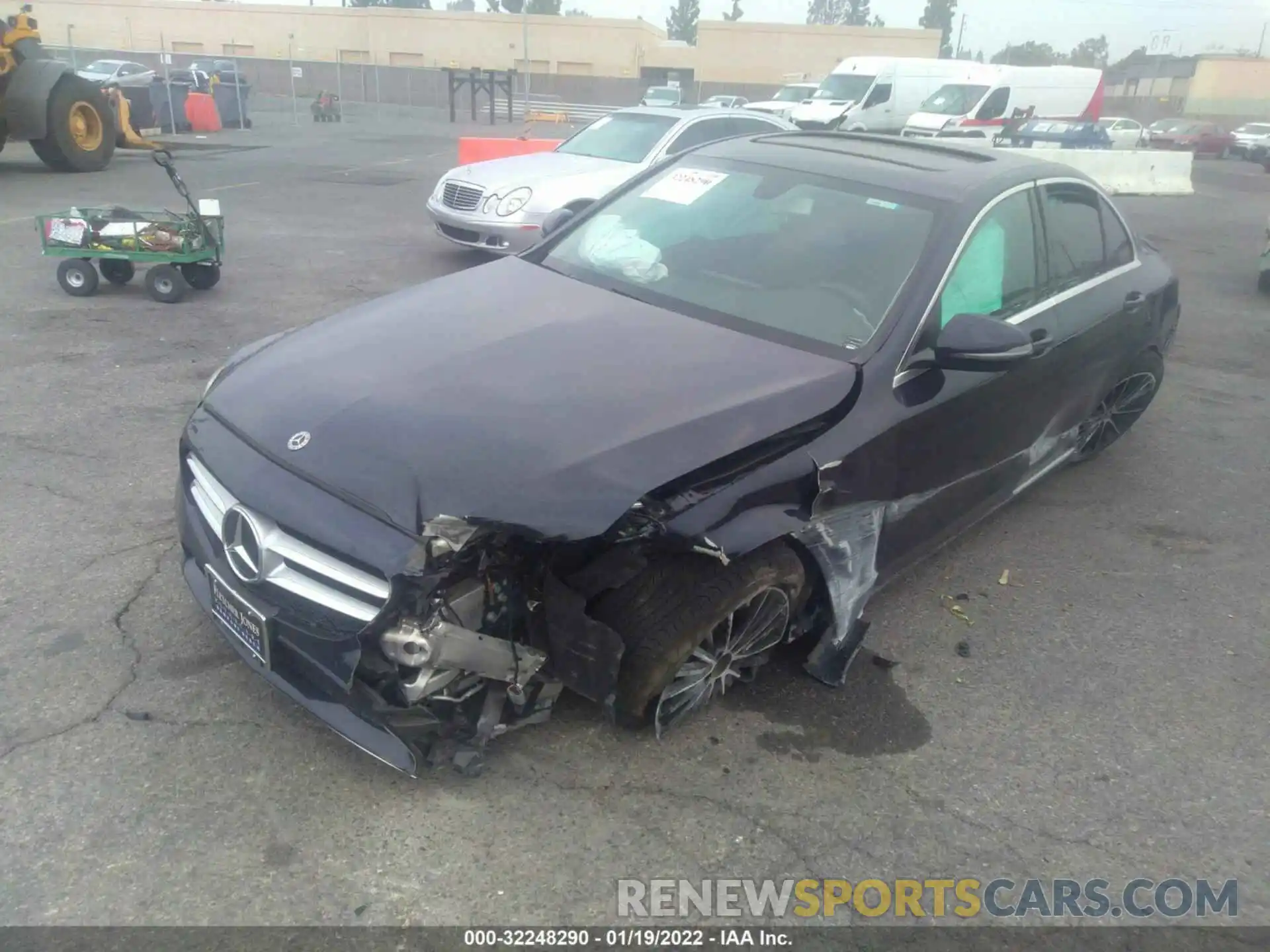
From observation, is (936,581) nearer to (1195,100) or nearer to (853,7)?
(1195,100)

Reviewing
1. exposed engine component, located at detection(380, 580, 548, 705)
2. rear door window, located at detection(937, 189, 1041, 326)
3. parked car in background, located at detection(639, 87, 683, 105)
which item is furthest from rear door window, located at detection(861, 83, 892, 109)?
exposed engine component, located at detection(380, 580, 548, 705)

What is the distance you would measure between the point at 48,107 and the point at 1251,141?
39.6m

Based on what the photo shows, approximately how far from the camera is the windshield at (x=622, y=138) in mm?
9672

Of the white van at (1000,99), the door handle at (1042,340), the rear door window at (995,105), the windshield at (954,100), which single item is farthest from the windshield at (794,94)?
the door handle at (1042,340)

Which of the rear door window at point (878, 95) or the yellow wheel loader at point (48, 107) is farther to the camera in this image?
the rear door window at point (878, 95)

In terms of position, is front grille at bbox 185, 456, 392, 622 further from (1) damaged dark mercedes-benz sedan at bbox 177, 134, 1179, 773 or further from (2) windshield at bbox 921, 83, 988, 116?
(2) windshield at bbox 921, 83, 988, 116

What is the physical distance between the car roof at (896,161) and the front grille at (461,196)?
183 inches

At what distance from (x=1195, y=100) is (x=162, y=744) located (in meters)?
68.3

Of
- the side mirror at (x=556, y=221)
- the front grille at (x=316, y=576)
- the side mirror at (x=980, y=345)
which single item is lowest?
the front grille at (x=316, y=576)

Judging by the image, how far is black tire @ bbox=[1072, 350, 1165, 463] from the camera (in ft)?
16.4

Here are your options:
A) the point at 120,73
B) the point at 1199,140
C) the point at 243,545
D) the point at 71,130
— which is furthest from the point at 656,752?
the point at 1199,140

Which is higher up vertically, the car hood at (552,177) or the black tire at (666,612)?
the car hood at (552,177)

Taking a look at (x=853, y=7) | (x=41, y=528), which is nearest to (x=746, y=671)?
(x=41, y=528)

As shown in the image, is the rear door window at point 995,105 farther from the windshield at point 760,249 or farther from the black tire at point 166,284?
the windshield at point 760,249
